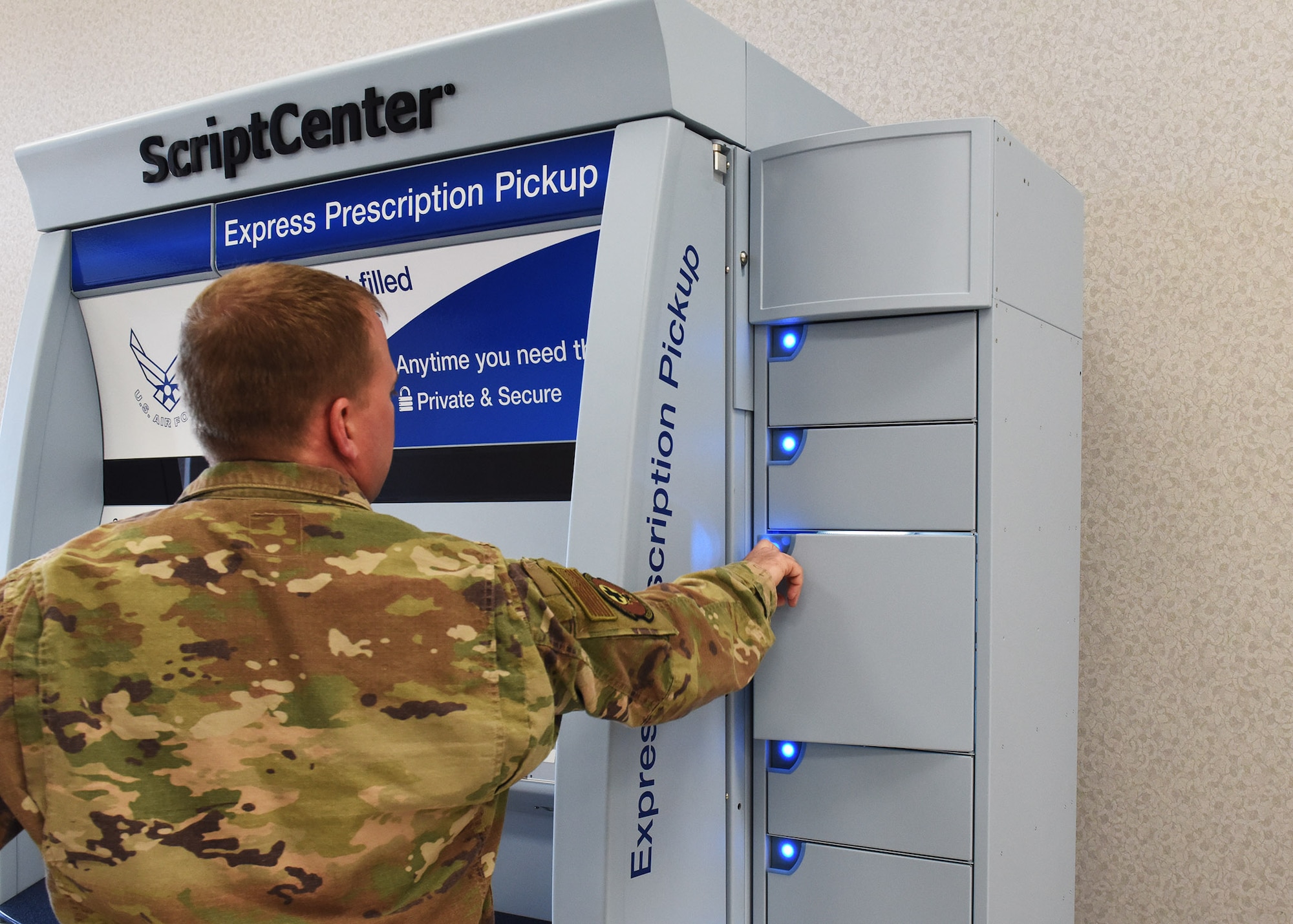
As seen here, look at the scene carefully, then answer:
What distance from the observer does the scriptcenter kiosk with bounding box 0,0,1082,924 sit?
59.0 inches

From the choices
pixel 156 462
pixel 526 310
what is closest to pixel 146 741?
pixel 526 310

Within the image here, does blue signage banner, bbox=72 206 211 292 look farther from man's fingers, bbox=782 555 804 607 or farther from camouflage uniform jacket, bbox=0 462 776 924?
man's fingers, bbox=782 555 804 607

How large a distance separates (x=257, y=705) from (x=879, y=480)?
954mm

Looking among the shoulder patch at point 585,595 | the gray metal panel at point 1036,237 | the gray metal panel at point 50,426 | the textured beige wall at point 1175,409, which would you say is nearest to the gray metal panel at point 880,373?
the gray metal panel at point 1036,237

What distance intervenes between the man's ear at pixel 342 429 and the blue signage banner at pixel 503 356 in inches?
21.1

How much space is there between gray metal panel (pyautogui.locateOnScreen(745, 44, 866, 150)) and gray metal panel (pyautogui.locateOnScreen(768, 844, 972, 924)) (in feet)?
3.62

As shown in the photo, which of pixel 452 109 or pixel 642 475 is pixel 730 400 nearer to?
pixel 642 475

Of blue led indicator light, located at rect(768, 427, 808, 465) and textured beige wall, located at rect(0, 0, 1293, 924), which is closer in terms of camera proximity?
blue led indicator light, located at rect(768, 427, 808, 465)

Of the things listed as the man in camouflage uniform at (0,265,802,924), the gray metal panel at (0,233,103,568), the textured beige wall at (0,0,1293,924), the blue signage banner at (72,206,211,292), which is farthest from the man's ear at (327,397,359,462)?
the textured beige wall at (0,0,1293,924)

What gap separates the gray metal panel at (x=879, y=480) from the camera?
1.57 metres

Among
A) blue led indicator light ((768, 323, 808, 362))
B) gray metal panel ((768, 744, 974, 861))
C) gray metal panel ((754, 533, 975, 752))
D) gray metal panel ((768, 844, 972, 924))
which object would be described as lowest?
gray metal panel ((768, 844, 972, 924))

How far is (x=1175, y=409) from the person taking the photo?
2188 mm

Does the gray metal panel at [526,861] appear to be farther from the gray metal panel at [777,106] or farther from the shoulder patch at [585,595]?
the gray metal panel at [777,106]

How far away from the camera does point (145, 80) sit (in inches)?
139
